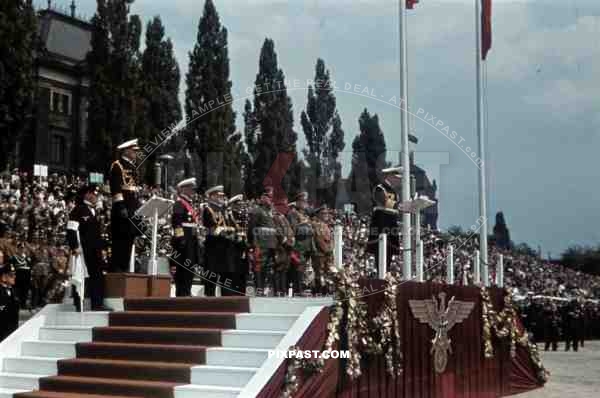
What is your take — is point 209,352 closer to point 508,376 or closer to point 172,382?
point 172,382

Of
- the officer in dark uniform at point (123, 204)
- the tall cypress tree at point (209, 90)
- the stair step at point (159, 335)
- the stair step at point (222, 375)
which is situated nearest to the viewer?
the stair step at point (222, 375)

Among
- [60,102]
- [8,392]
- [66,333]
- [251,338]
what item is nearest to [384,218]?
[251,338]

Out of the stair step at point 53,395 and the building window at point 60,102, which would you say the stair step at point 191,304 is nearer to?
the stair step at point 53,395

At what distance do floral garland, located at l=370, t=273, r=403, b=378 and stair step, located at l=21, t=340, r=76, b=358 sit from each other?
10.1 feet

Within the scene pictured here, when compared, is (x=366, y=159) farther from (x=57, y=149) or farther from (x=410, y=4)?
(x=57, y=149)

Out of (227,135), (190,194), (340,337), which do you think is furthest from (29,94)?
(340,337)

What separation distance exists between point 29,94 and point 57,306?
1105cm

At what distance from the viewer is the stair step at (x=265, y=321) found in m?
7.35

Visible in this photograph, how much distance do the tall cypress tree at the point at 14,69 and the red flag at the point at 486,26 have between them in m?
10.7

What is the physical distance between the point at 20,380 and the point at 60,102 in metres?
32.2

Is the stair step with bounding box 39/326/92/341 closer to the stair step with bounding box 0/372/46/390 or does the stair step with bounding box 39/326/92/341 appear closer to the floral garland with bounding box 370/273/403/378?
the stair step with bounding box 0/372/46/390

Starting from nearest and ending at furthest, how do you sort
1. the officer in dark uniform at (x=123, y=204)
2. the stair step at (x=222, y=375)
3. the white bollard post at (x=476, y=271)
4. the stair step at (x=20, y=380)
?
1. the stair step at (x=222, y=375)
2. the stair step at (x=20, y=380)
3. the officer in dark uniform at (x=123, y=204)
4. the white bollard post at (x=476, y=271)

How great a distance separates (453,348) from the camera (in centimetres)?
999

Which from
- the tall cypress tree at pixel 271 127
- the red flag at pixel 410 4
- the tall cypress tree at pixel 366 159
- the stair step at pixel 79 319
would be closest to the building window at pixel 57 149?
the tall cypress tree at pixel 271 127
